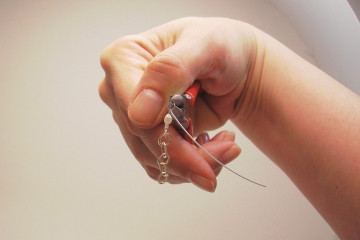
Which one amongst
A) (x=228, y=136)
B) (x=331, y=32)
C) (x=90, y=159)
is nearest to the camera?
(x=228, y=136)

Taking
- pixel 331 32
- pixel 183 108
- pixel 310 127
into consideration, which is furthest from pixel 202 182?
pixel 331 32

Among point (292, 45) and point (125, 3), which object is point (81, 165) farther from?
point (292, 45)

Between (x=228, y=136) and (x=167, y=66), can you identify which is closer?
(x=167, y=66)

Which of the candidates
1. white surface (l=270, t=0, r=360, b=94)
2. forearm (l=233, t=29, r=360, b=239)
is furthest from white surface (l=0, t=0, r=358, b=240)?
forearm (l=233, t=29, r=360, b=239)

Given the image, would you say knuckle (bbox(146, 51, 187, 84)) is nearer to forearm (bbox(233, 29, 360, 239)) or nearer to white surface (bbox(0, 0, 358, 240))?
forearm (bbox(233, 29, 360, 239))

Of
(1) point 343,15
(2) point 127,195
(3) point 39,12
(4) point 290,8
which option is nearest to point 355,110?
(1) point 343,15

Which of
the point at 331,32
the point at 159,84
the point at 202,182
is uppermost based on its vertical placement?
the point at 331,32

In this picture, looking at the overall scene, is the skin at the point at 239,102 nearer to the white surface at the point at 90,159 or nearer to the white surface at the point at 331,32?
the white surface at the point at 331,32

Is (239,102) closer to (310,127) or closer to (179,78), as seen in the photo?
(310,127)
